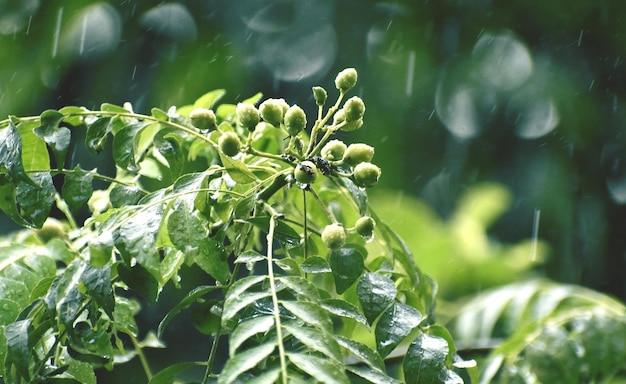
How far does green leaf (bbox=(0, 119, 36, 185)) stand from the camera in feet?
2.27

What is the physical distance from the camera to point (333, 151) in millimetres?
763

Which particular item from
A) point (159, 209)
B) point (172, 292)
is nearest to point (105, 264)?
point (159, 209)

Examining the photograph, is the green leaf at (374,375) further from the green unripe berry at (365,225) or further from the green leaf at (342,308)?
the green unripe berry at (365,225)

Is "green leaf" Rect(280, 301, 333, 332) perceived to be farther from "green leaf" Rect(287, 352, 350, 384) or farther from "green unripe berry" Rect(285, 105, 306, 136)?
"green unripe berry" Rect(285, 105, 306, 136)

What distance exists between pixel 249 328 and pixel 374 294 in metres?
0.14

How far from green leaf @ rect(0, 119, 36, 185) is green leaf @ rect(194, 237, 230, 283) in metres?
0.17

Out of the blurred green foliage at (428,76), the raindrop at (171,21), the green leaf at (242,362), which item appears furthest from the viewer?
the raindrop at (171,21)

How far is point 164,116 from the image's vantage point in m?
0.85

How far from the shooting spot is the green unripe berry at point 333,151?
752mm

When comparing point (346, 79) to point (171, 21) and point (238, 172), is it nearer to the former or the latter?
point (238, 172)

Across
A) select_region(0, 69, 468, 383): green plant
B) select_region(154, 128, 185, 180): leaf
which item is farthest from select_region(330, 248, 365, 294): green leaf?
select_region(154, 128, 185, 180): leaf

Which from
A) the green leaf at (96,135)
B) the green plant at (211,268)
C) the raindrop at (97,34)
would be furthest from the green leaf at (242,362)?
the raindrop at (97,34)

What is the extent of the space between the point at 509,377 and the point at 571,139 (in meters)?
2.30

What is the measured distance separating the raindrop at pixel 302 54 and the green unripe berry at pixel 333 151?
2648 mm
